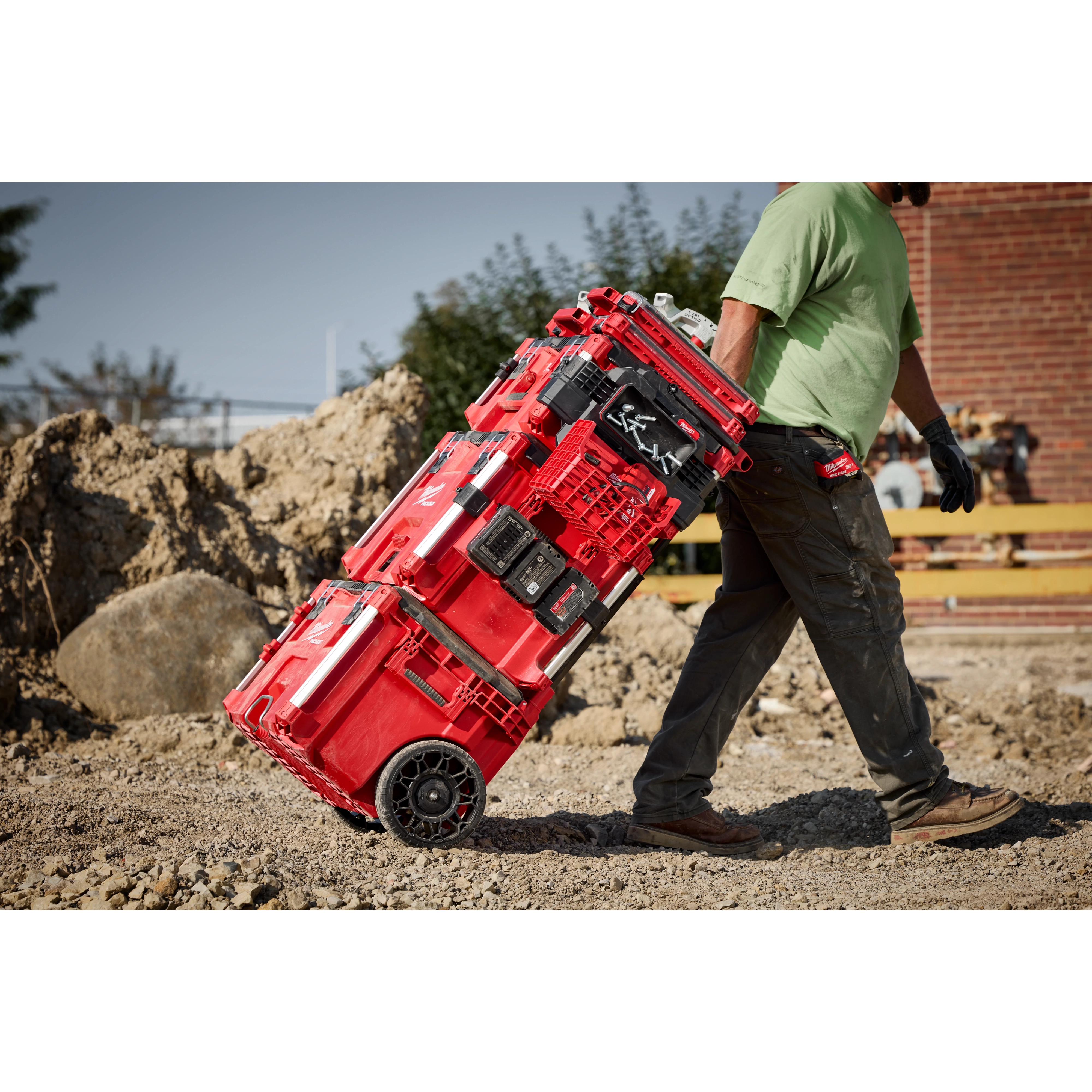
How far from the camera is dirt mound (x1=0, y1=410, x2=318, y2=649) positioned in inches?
190

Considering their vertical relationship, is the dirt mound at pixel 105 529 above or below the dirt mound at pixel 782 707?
below

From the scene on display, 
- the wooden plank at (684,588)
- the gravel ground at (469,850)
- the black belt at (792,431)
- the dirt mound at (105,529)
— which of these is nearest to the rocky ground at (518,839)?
the gravel ground at (469,850)

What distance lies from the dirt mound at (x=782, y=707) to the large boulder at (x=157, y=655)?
1.54 metres

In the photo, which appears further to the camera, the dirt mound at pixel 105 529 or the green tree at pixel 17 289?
the green tree at pixel 17 289

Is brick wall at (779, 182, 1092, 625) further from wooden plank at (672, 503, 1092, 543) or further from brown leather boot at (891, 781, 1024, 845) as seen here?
brown leather boot at (891, 781, 1024, 845)

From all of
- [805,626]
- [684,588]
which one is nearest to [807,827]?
[805,626]

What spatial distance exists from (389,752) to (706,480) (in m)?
1.16

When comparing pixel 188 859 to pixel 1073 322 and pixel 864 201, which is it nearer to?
pixel 864 201

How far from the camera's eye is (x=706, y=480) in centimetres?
285

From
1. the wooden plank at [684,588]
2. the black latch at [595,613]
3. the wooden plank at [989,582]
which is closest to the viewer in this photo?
the black latch at [595,613]

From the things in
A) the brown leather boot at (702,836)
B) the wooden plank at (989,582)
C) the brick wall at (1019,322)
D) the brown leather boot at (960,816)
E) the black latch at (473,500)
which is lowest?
the brown leather boot at (702,836)

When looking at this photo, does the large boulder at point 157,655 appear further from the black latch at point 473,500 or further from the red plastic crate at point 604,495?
the red plastic crate at point 604,495

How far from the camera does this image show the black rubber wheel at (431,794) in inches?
109

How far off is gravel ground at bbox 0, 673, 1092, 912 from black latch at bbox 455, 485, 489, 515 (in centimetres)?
99
